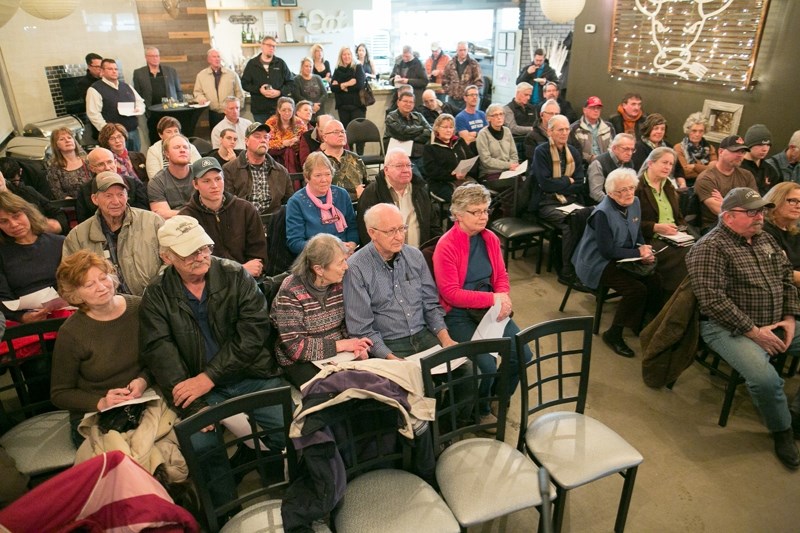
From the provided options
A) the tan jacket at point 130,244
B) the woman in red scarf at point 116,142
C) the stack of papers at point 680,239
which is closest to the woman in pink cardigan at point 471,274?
the stack of papers at point 680,239

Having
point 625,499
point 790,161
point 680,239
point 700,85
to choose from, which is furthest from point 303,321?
point 700,85

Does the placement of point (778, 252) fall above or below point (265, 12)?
below

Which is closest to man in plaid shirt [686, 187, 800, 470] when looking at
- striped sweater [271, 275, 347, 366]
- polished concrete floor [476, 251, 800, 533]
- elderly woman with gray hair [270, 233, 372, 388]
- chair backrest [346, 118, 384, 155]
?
polished concrete floor [476, 251, 800, 533]

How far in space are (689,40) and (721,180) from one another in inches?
84.7

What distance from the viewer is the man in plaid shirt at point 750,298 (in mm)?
2688

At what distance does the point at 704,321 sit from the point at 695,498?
0.98 metres

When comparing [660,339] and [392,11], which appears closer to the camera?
[660,339]

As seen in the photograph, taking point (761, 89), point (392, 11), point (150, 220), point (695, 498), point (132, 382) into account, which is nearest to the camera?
point (132, 382)

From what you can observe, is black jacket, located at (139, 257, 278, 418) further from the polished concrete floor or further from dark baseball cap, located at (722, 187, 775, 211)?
dark baseball cap, located at (722, 187, 775, 211)

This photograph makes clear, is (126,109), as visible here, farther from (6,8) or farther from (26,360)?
(26,360)

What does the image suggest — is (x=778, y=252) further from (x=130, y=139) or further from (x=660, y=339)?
(x=130, y=139)

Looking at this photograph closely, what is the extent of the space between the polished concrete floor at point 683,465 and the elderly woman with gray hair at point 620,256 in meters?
0.27

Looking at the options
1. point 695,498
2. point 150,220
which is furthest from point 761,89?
point 150,220

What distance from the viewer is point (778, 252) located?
2.84m
